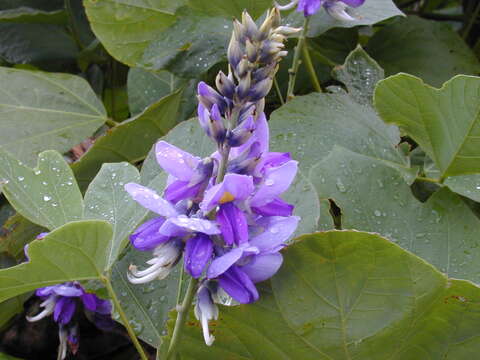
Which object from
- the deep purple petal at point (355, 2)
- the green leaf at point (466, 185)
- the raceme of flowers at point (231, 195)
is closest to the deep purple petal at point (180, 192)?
the raceme of flowers at point (231, 195)

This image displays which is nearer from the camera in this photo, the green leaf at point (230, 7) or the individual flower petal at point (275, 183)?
the individual flower petal at point (275, 183)

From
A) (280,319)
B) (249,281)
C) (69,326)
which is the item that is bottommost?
(69,326)

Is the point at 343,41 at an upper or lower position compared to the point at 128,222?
lower

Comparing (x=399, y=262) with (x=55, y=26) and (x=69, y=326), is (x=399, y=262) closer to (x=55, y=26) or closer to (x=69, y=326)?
(x=69, y=326)

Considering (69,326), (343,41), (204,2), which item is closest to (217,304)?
(69,326)

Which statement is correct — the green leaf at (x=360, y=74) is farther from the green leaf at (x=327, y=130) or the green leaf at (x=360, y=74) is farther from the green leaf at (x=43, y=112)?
the green leaf at (x=43, y=112)

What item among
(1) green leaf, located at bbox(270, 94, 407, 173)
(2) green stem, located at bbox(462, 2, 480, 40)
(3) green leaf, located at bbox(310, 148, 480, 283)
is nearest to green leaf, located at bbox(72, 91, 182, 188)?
(1) green leaf, located at bbox(270, 94, 407, 173)
